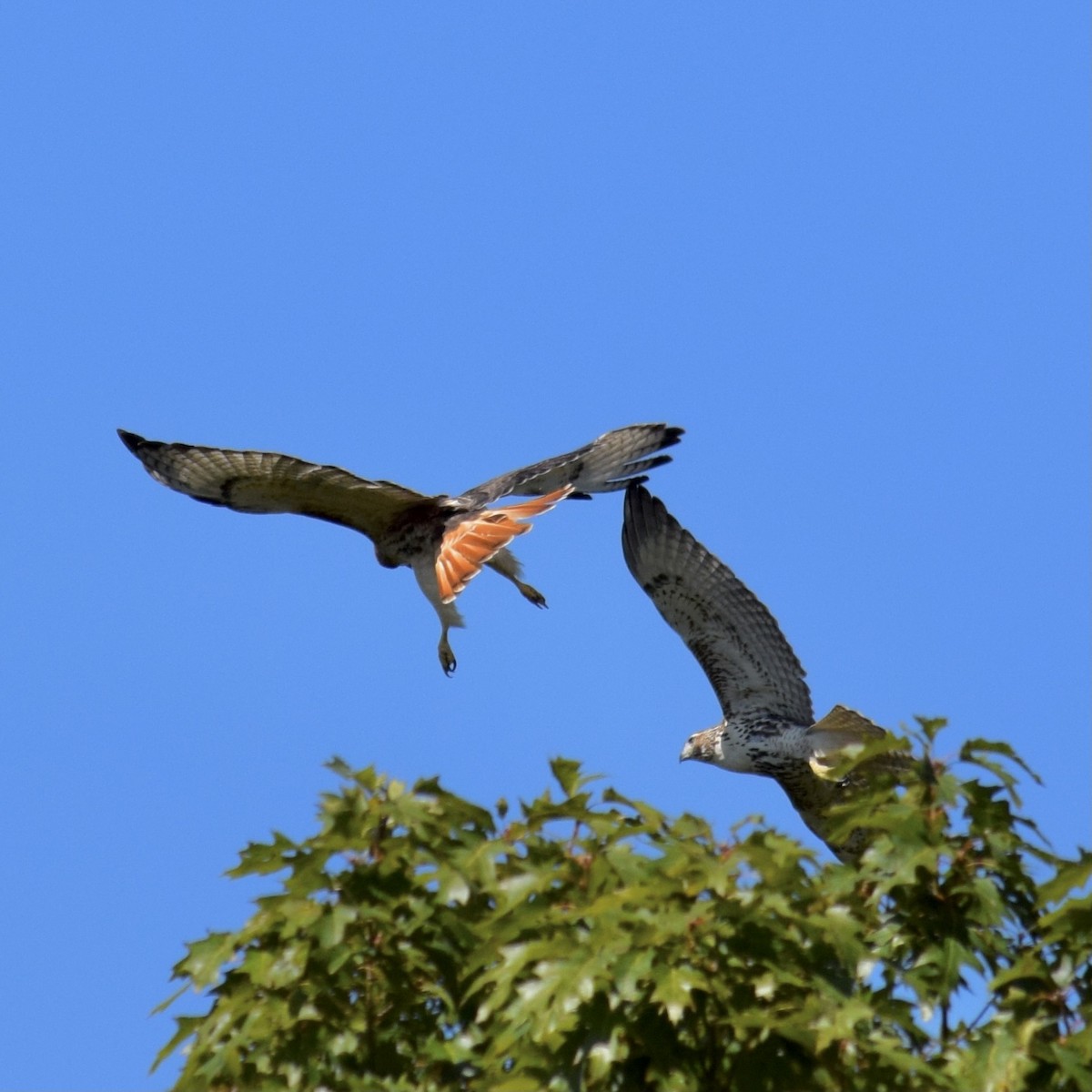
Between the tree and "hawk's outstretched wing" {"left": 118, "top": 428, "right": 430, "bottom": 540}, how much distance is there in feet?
15.6

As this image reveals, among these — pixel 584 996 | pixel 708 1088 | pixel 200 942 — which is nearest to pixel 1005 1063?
pixel 708 1088

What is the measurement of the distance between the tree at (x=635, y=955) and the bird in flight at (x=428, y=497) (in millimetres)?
4631

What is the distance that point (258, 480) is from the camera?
31.9 feet

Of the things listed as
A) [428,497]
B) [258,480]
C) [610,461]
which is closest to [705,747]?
[610,461]

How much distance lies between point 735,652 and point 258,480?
279 centimetres

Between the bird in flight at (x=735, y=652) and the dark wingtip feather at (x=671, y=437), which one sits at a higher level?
the dark wingtip feather at (x=671, y=437)

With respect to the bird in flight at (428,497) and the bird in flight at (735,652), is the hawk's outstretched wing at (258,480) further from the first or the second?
the bird in flight at (735,652)

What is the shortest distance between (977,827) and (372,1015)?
1.51 metres

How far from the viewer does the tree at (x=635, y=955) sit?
4.39 m

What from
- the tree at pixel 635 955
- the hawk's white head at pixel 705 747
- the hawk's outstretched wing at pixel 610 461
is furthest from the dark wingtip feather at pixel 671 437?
the tree at pixel 635 955

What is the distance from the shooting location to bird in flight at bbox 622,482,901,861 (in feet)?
35.3

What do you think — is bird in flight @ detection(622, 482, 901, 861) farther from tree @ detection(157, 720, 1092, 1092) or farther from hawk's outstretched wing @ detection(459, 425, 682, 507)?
tree @ detection(157, 720, 1092, 1092)

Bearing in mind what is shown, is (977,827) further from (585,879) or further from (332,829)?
(332,829)

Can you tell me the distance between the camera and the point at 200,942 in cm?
503
